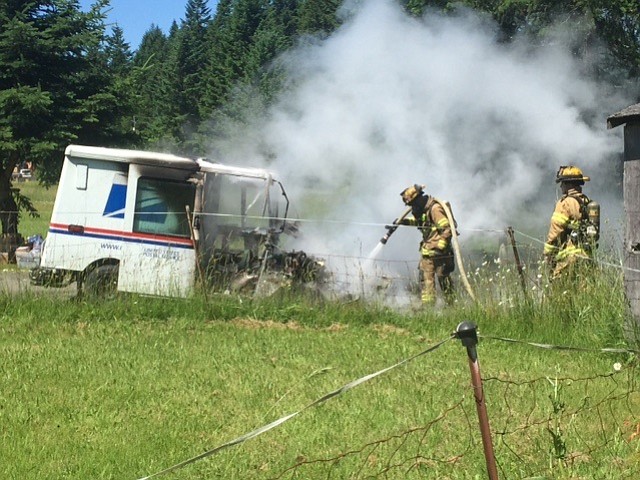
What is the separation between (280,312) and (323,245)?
9.77 feet

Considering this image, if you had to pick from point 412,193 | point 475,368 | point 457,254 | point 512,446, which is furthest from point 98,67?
point 475,368

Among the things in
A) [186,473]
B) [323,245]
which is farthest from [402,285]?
[186,473]

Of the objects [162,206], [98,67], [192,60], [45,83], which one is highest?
[192,60]

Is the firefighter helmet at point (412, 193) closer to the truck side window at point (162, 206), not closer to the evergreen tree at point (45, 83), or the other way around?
the truck side window at point (162, 206)

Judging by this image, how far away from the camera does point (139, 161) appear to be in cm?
1181

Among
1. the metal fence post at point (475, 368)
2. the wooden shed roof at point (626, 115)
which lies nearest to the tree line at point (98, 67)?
the wooden shed roof at point (626, 115)

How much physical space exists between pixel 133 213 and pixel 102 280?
1012mm

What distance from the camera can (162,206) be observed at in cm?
1176

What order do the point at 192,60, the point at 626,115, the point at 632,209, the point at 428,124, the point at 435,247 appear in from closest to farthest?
the point at 626,115
the point at 632,209
the point at 435,247
the point at 428,124
the point at 192,60

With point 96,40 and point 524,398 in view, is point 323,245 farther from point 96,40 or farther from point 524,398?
point 96,40

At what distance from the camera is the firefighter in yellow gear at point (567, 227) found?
9375mm

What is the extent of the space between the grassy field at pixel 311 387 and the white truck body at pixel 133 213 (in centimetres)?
186

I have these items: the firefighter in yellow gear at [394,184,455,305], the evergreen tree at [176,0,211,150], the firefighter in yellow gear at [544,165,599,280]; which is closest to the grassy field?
the firefighter in yellow gear at [544,165,599,280]

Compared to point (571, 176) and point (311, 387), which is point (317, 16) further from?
point (311, 387)
